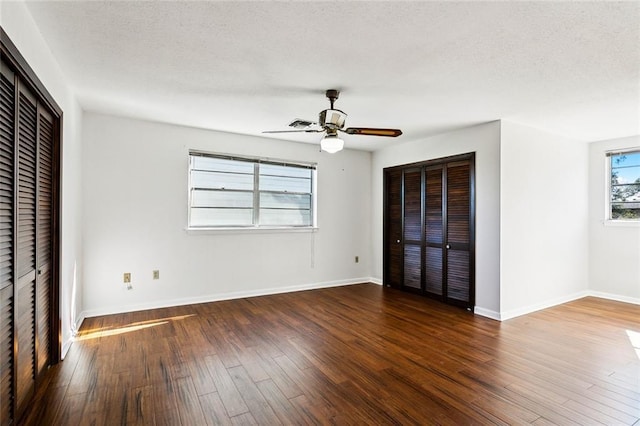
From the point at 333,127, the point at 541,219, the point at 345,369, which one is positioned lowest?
the point at 345,369

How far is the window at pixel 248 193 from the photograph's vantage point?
462cm

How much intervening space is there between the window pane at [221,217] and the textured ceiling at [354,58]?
1342 millimetres

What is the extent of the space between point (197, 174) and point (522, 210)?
4279mm

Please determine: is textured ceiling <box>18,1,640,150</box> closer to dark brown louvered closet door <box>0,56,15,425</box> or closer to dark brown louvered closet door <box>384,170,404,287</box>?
dark brown louvered closet door <box>0,56,15,425</box>

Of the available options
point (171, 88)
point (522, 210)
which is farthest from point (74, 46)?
point (522, 210)

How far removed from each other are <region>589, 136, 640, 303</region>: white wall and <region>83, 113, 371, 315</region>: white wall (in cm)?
421

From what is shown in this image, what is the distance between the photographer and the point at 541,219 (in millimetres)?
4418

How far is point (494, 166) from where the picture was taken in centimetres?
402

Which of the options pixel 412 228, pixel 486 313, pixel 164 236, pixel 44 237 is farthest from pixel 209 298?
pixel 486 313

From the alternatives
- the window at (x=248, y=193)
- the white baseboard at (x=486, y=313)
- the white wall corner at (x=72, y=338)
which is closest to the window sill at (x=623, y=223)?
the white baseboard at (x=486, y=313)

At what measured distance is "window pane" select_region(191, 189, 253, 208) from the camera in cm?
460

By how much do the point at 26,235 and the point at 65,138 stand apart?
1.17m

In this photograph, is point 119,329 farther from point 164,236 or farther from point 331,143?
point 331,143

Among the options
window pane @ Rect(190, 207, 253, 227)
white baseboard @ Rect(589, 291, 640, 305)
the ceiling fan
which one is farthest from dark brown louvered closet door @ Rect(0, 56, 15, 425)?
white baseboard @ Rect(589, 291, 640, 305)
